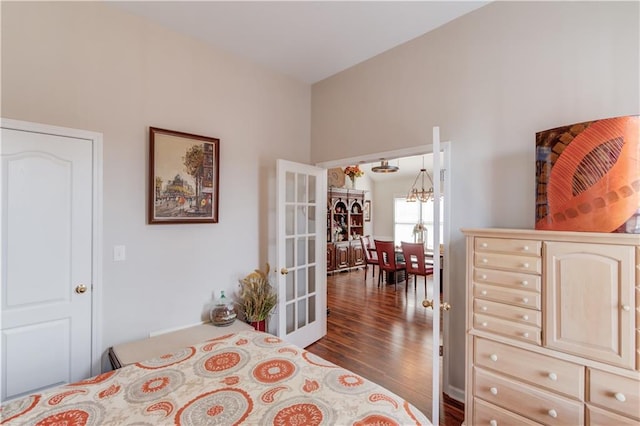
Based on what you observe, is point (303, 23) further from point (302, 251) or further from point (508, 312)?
point (508, 312)

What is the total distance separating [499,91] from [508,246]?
1.16 metres

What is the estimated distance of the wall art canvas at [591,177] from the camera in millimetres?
1316

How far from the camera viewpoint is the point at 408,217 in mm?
7934

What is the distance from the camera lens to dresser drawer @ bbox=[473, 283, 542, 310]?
156 cm

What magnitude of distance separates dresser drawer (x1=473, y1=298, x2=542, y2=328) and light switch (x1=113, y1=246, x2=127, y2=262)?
2486 millimetres

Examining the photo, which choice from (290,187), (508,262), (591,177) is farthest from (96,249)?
(591,177)

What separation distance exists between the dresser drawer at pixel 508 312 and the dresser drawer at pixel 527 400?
1.15 ft

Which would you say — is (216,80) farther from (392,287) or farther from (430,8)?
(392,287)

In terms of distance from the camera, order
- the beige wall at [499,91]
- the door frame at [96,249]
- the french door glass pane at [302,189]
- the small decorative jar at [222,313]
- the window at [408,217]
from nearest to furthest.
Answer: the beige wall at [499,91]
the door frame at [96,249]
the small decorative jar at [222,313]
the french door glass pane at [302,189]
the window at [408,217]

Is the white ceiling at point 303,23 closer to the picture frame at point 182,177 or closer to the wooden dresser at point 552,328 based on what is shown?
the picture frame at point 182,177

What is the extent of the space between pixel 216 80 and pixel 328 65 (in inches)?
45.4

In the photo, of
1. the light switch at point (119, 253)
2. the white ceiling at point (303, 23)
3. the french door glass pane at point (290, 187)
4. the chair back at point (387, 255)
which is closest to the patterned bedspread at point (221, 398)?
the light switch at point (119, 253)

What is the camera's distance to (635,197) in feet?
4.27

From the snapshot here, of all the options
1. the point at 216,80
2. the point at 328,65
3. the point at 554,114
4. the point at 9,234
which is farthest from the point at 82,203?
the point at 554,114
